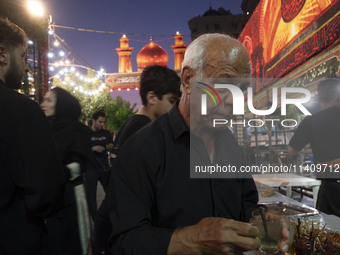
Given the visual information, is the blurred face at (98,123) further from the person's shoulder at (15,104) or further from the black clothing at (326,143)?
the person's shoulder at (15,104)

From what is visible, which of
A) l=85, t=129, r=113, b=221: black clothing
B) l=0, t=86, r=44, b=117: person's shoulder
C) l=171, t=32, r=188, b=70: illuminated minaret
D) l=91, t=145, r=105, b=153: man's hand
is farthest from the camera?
l=171, t=32, r=188, b=70: illuminated minaret

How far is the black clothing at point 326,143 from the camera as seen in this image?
305 centimetres

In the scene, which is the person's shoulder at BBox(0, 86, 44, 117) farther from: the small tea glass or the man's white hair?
the small tea glass

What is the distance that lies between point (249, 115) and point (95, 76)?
40.1 feet

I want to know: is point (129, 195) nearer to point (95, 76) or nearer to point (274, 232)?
point (274, 232)

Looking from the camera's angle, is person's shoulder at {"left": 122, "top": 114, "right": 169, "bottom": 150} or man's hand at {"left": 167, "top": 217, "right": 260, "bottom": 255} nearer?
man's hand at {"left": 167, "top": 217, "right": 260, "bottom": 255}

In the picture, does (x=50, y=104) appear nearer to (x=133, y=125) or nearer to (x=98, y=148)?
(x=133, y=125)

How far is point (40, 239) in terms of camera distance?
5.18 feet

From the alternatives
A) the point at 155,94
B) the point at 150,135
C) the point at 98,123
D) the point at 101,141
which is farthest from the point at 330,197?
the point at 98,123

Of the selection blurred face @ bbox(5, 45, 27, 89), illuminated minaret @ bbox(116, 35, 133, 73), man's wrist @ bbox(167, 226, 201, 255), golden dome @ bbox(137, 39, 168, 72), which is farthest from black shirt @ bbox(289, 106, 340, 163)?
illuminated minaret @ bbox(116, 35, 133, 73)

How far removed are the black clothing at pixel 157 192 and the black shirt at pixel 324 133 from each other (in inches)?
92.1

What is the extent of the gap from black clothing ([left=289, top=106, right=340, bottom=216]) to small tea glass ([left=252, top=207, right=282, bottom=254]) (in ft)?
7.08

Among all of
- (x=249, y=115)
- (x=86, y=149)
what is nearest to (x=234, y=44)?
(x=86, y=149)

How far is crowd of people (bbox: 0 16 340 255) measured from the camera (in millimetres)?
1052
